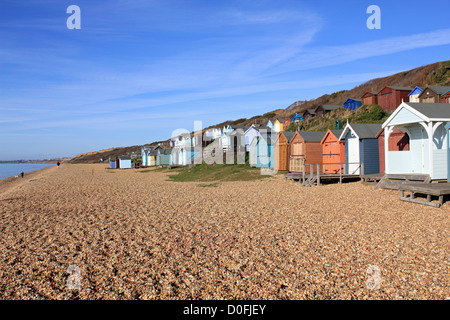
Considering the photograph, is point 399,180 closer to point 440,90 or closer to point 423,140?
point 423,140

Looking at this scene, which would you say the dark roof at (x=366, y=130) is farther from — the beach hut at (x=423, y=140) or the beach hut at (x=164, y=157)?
the beach hut at (x=164, y=157)

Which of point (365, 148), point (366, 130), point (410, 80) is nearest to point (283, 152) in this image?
point (366, 130)

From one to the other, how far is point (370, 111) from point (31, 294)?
158 feet

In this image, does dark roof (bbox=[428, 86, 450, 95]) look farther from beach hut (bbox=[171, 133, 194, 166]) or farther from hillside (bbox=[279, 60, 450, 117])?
beach hut (bbox=[171, 133, 194, 166])

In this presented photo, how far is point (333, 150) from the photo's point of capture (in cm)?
2430

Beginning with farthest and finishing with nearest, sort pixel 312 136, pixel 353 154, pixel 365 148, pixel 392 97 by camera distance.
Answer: pixel 392 97
pixel 312 136
pixel 353 154
pixel 365 148

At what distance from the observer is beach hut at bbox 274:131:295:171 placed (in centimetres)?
2925

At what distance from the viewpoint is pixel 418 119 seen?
605 inches


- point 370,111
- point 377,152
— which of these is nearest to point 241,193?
point 377,152

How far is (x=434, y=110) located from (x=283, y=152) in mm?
14902

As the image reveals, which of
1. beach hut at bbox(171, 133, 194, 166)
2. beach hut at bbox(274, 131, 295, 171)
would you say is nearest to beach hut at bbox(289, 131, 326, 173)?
beach hut at bbox(274, 131, 295, 171)

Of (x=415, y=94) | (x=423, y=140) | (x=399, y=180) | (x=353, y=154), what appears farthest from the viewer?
(x=415, y=94)

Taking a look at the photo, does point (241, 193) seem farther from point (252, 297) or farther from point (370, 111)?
point (370, 111)

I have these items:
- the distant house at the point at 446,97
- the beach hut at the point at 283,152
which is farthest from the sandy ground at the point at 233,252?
the distant house at the point at 446,97
